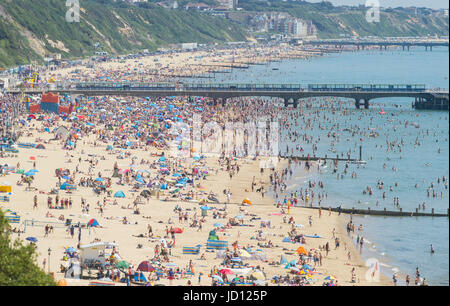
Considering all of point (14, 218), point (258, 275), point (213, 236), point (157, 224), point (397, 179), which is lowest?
point (258, 275)

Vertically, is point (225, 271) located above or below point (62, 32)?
below

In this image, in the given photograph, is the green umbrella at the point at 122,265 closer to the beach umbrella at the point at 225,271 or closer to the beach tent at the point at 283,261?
the beach umbrella at the point at 225,271

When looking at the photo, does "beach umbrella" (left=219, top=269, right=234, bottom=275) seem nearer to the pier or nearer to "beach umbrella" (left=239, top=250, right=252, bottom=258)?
"beach umbrella" (left=239, top=250, right=252, bottom=258)

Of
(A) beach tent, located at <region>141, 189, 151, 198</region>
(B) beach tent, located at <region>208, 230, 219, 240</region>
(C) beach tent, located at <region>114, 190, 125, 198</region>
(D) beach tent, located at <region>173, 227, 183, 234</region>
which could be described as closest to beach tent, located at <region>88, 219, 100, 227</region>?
(D) beach tent, located at <region>173, 227, 183, 234</region>

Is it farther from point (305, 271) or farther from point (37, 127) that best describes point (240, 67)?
point (305, 271)

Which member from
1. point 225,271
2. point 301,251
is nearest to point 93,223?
point 225,271

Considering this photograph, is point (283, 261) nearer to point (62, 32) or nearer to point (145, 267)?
point (145, 267)

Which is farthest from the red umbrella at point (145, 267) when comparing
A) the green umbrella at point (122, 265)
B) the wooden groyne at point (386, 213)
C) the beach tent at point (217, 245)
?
the wooden groyne at point (386, 213)

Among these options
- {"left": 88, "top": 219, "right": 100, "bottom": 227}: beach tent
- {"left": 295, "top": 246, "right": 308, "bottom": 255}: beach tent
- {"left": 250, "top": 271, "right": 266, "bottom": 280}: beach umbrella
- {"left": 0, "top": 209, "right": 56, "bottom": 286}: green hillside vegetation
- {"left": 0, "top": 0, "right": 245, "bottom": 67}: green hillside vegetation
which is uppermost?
{"left": 0, "top": 0, "right": 245, "bottom": 67}: green hillside vegetation
